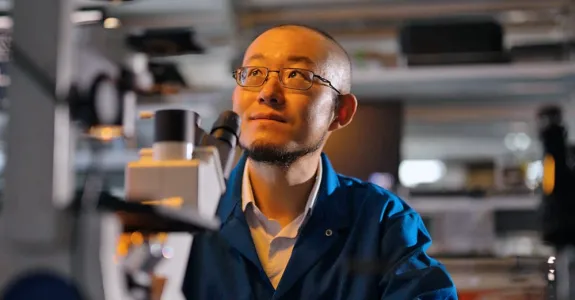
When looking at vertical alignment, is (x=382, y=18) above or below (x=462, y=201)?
above

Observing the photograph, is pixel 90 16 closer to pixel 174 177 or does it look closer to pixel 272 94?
pixel 174 177

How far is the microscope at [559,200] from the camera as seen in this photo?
2.88 feet

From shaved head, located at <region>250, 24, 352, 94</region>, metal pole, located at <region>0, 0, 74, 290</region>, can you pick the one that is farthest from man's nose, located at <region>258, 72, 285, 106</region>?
metal pole, located at <region>0, 0, 74, 290</region>

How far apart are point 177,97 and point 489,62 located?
44.9 inches

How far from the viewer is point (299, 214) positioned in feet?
4.10

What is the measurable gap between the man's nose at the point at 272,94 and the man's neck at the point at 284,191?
0.16 m


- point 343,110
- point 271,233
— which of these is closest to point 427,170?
point 343,110

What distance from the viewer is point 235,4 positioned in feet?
7.98

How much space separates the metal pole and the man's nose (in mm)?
599

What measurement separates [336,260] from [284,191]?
0.18 metres

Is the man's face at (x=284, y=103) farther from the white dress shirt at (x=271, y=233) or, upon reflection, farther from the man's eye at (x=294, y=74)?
the white dress shirt at (x=271, y=233)

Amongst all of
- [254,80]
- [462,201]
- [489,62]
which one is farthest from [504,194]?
[254,80]

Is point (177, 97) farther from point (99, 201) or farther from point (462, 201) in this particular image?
point (99, 201)

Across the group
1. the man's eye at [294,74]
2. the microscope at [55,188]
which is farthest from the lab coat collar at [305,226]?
the microscope at [55,188]
